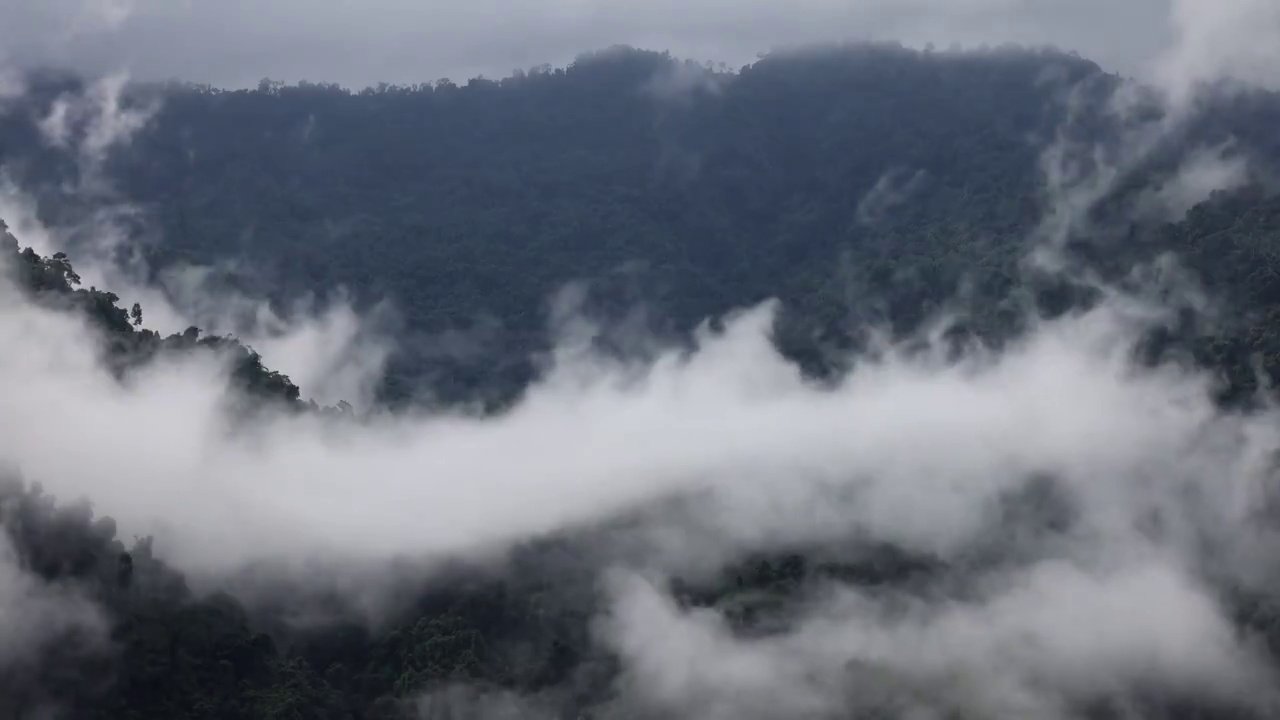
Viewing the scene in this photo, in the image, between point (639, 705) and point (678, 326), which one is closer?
point (639, 705)

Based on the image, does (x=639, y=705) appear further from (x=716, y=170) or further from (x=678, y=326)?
(x=716, y=170)

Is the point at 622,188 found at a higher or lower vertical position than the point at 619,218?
higher

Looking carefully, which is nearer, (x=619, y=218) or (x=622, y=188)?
(x=619, y=218)

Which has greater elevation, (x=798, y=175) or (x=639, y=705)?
(x=798, y=175)

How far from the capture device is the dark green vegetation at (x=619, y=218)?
302 feet

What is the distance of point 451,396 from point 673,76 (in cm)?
4217

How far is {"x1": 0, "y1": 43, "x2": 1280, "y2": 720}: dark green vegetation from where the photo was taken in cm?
9206

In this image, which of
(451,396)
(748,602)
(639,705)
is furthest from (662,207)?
(639,705)

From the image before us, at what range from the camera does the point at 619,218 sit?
440ft

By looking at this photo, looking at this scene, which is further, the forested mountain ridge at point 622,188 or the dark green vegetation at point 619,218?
the forested mountain ridge at point 622,188

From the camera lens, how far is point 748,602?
302 ft

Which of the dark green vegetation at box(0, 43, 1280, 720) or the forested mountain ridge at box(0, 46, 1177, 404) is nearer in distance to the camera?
the dark green vegetation at box(0, 43, 1280, 720)

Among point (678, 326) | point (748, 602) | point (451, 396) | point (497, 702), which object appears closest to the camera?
point (497, 702)

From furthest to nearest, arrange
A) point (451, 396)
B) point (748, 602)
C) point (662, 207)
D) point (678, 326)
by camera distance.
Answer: point (662, 207) < point (678, 326) < point (451, 396) < point (748, 602)
